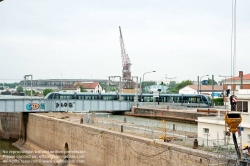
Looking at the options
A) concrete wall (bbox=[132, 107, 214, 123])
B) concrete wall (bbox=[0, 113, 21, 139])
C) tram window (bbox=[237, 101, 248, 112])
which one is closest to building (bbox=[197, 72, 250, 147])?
tram window (bbox=[237, 101, 248, 112])

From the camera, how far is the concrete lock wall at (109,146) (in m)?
22.0

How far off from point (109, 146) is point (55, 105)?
28.5 metres

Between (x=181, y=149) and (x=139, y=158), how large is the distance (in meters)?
4.60

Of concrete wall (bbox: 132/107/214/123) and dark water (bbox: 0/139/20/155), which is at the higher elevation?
concrete wall (bbox: 132/107/214/123)

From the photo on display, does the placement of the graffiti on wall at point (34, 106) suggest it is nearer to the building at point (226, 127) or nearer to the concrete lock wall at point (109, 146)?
the concrete lock wall at point (109, 146)

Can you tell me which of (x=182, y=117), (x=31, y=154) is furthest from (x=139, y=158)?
(x=182, y=117)

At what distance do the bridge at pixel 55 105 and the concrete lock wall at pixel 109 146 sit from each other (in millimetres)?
6563

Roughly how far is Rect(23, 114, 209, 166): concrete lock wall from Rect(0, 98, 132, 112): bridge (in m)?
6.56

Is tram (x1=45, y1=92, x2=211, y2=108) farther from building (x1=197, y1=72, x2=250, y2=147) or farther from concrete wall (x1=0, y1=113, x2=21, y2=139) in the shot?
building (x1=197, y1=72, x2=250, y2=147)

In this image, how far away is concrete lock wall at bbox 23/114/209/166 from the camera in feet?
72.2

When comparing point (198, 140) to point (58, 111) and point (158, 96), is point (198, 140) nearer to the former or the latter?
point (58, 111)

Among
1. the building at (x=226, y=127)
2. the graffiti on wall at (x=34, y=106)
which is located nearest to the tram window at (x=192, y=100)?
the graffiti on wall at (x=34, y=106)

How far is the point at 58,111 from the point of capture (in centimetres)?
5781

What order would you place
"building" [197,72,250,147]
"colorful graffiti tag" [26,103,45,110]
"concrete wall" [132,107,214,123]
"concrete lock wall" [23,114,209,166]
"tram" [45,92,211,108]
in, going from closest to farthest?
"concrete lock wall" [23,114,209,166] → "building" [197,72,250,147] → "colorful graffiti tag" [26,103,45,110] → "concrete wall" [132,107,214,123] → "tram" [45,92,211,108]
